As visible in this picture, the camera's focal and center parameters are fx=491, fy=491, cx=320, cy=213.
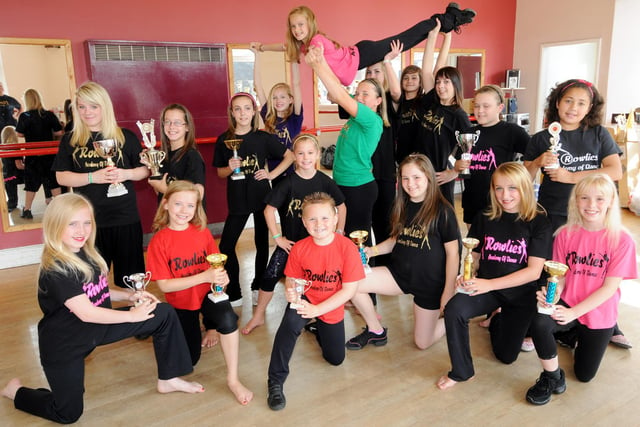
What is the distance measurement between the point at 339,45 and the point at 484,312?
2098mm

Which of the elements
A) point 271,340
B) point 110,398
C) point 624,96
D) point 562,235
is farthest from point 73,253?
point 624,96

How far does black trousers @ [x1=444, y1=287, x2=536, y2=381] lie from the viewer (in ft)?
8.66

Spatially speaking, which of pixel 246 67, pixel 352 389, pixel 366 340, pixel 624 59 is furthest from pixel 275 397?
pixel 624 59

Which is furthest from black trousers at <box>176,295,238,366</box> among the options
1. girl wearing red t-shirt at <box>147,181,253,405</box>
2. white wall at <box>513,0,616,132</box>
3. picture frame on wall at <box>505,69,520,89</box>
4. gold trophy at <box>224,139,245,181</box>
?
picture frame on wall at <box>505,69,520,89</box>

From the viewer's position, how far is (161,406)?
2584 mm

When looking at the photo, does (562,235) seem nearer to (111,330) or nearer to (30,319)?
(111,330)


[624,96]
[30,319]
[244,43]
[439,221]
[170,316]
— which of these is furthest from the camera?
[624,96]

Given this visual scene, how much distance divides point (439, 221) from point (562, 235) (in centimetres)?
66

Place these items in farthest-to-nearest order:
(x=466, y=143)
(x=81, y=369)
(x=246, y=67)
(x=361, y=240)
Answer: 1. (x=246, y=67)
2. (x=466, y=143)
3. (x=361, y=240)
4. (x=81, y=369)

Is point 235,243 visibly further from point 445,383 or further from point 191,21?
point 191,21

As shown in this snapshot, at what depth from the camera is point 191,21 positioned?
5.36 m

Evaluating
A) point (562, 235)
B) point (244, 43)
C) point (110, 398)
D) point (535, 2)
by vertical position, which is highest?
point (535, 2)

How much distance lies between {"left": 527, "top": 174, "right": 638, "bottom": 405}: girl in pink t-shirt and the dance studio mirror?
4586 mm

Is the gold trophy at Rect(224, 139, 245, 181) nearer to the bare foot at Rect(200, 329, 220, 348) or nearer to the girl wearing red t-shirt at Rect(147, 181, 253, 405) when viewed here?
the girl wearing red t-shirt at Rect(147, 181, 253, 405)
